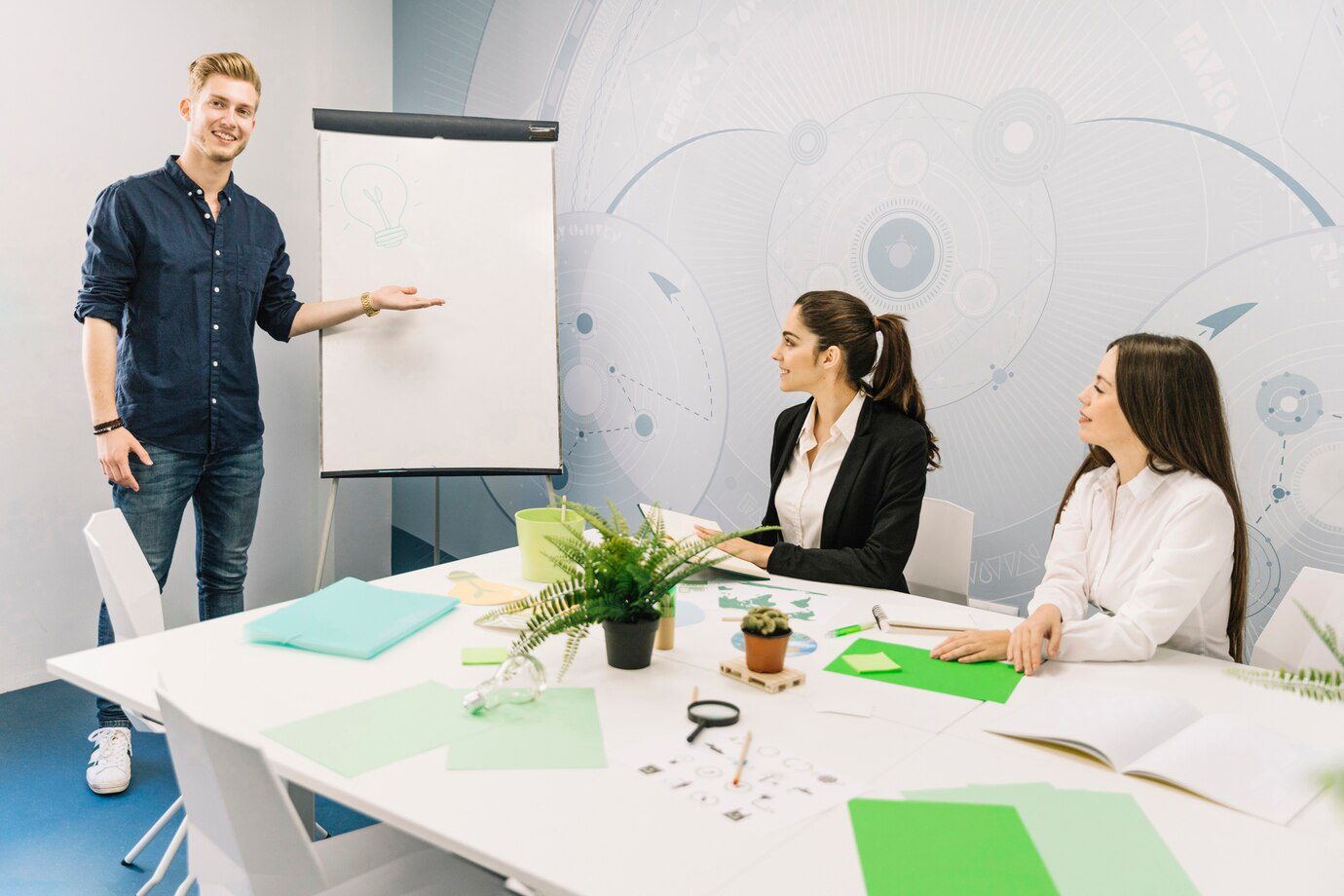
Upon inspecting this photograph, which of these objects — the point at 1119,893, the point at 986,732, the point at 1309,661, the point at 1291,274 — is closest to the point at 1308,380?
the point at 1291,274

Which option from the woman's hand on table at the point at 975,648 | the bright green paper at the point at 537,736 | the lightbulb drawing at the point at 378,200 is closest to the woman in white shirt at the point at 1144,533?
the woman's hand on table at the point at 975,648

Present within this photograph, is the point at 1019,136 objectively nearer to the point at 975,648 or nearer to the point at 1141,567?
the point at 1141,567

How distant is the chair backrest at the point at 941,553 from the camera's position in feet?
7.70

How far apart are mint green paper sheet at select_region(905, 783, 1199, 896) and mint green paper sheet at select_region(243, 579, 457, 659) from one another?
0.89m

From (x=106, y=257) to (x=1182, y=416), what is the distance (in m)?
2.68

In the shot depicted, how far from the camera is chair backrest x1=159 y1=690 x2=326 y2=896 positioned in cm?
94

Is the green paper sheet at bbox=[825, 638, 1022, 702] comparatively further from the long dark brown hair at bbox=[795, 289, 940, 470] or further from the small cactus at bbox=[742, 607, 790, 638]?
the long dark brown hair at bbox=[795, 289, 940, 470]

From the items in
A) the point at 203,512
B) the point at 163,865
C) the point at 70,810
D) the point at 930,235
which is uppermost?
the point at 930,235

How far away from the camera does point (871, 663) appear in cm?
149

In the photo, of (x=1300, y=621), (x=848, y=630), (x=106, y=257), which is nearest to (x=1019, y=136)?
(x=1300, y=621)

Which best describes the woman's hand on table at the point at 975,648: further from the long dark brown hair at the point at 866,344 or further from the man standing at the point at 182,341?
the man standing at the point at 182,341

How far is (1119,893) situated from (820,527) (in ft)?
4.75

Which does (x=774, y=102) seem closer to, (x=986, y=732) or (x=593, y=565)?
(x=593, y=565)

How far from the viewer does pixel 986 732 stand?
1.27 m
